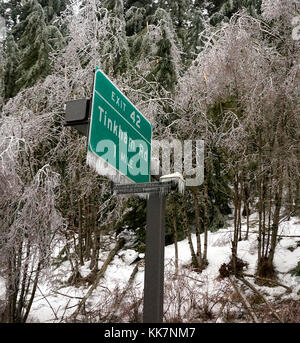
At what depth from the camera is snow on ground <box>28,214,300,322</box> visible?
6.88 metres

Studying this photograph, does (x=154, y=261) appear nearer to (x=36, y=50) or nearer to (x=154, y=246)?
(x=154, y=246)

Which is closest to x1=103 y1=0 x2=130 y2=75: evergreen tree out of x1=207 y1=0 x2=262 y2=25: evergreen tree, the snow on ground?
x1=207 y1=0 x2=262 y2=25: evergreen tree

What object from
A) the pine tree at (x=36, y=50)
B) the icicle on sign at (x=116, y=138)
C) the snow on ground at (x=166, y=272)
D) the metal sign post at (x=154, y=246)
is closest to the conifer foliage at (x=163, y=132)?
the snow on ground at (x=166, y=272)

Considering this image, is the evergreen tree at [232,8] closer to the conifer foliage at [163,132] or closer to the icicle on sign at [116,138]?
the conifer foliage at [163,132]

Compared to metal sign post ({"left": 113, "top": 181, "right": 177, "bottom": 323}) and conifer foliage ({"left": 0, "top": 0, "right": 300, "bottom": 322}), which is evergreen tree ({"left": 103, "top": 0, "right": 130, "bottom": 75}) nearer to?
conifer foliage ({"left": 0, "top": 0, "right": 300, "bottom": 322})

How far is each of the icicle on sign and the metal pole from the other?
0.70 feet

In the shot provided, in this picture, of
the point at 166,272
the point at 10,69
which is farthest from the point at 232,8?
the point at 166,272

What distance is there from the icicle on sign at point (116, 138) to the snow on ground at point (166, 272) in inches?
161

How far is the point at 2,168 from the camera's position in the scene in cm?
497

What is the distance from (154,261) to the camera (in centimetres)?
233

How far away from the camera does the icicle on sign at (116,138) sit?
2073 mm
